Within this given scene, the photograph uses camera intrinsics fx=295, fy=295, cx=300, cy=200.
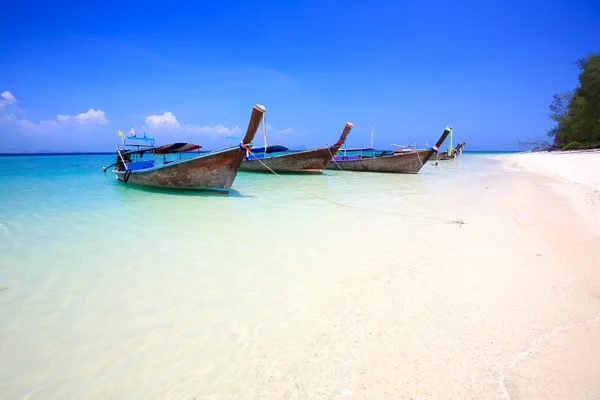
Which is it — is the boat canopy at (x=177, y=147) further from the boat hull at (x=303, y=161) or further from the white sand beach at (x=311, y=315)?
the white sand beach at (x=311, y=315)

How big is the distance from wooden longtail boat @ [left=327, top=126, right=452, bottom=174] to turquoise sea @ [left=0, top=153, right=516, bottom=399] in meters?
11.1

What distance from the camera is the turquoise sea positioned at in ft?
6.68

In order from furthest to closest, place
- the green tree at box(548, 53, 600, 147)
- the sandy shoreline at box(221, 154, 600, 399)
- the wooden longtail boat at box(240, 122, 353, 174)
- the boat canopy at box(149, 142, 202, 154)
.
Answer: the green tree at box(548, 53, 600, 147), the wooden longtail boat at box(240, 122, 353, 174), the boat canopy at box(149, 142, 202, 154), the sandy shoreline at box(221, 154, 600, 399)

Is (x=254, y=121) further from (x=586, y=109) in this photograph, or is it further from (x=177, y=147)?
(x=586, y=109)

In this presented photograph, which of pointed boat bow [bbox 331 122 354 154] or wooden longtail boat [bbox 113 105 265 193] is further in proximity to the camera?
pointed boat bow [bbox 331 122 354 154]

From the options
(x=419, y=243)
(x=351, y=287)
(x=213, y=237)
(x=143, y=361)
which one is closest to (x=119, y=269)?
(x=213, y=237)

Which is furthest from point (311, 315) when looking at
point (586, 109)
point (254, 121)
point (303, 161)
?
point (586, 109)

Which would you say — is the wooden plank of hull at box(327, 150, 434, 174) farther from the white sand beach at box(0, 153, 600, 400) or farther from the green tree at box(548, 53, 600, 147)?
the green tree at box(548, 53, 600, 147)

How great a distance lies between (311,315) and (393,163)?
55.0 ft

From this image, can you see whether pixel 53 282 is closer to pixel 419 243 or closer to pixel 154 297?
pixel 154 297

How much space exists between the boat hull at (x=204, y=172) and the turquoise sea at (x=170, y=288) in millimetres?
2563

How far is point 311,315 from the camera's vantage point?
2.62 meters

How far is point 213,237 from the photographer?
5062 mm

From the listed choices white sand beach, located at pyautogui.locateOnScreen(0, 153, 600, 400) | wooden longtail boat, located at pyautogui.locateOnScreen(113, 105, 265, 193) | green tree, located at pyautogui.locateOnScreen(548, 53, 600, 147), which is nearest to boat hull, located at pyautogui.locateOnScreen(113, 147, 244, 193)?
wooden longtail boat, located at pyautogui.locateOnScreen(113, 105, 265, 193)
